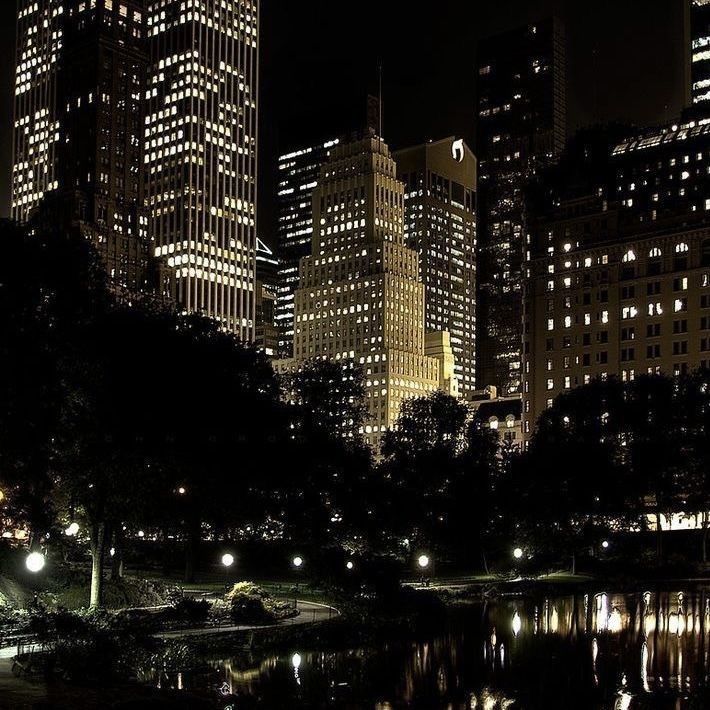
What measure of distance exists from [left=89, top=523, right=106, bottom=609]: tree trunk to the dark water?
11.7 metres

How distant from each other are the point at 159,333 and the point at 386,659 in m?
23.0

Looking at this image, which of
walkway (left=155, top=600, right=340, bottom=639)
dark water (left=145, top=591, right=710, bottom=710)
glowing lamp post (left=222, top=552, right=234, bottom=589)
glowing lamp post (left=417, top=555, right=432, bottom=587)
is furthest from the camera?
glowing lamp post (left=417, top=555, right=432, bottom=587)

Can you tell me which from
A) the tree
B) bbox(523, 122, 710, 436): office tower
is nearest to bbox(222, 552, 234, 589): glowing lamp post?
the tree

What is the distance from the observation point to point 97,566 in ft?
203

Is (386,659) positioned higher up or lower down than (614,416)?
lower down

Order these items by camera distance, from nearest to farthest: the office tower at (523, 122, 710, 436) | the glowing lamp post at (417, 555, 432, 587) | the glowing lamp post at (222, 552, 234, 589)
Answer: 1. the glowing lamp post at (222, 552, 234, 589)
2. the glowing lamp post at (417, 555, 432, 587)
3. the office tower at (523, 122, 710, 436)

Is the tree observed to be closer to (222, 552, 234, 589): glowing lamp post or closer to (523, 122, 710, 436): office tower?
(222, 552, 234, 589): glowing lamp post

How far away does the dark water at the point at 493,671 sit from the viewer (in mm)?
44812

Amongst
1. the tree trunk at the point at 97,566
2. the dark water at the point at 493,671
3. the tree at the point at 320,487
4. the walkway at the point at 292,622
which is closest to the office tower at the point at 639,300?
the tree at the point at 320,487

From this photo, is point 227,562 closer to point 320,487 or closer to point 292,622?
point 292,622

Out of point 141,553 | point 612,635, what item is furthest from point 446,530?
point 612,635

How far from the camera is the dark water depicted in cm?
Result: 4481

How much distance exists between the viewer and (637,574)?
112625 millimetres

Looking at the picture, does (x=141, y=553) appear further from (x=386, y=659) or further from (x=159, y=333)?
(x=386, y=659)
